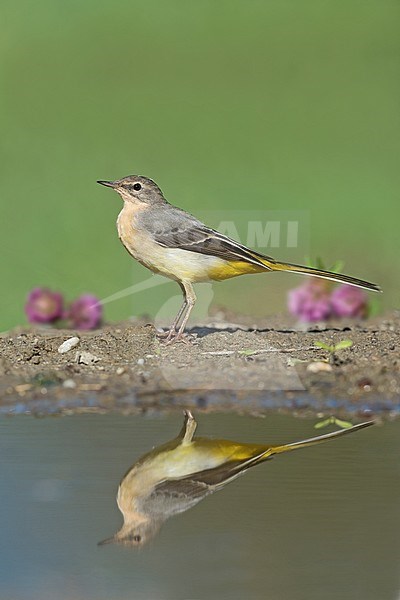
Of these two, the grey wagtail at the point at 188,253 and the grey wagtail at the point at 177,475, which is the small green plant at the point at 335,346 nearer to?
the grey wagtail at the point at 188,253

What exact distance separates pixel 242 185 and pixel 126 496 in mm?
9173

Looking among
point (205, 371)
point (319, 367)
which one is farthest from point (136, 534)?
point (319, 367)

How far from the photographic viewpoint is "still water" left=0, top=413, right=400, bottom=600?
3033 mm

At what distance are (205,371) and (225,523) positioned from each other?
2.46 meters

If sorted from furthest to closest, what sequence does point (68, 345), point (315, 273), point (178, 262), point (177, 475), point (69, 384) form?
point (315, 273) → point (178, 262) → point (68, 345) → point (69, 384) → point (177, 475)

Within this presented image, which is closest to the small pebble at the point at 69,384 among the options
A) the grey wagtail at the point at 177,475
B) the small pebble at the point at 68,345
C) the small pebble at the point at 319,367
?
the small pebble at the point at 68,345

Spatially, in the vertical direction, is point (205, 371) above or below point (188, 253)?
below

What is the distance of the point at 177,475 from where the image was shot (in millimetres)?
4152

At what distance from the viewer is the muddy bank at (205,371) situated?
18.2ft

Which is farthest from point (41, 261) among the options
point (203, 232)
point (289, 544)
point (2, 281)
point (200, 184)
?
point (289, 544)

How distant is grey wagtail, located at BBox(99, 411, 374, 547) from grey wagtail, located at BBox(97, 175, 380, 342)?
7.02 ft

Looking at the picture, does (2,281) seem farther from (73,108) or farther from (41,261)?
(73,108)

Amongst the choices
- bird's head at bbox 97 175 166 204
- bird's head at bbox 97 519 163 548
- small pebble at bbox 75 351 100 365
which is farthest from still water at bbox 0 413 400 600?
bird's head at bbox 97 175 166 204

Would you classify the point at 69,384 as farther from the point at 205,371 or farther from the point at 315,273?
the point at 315,273
